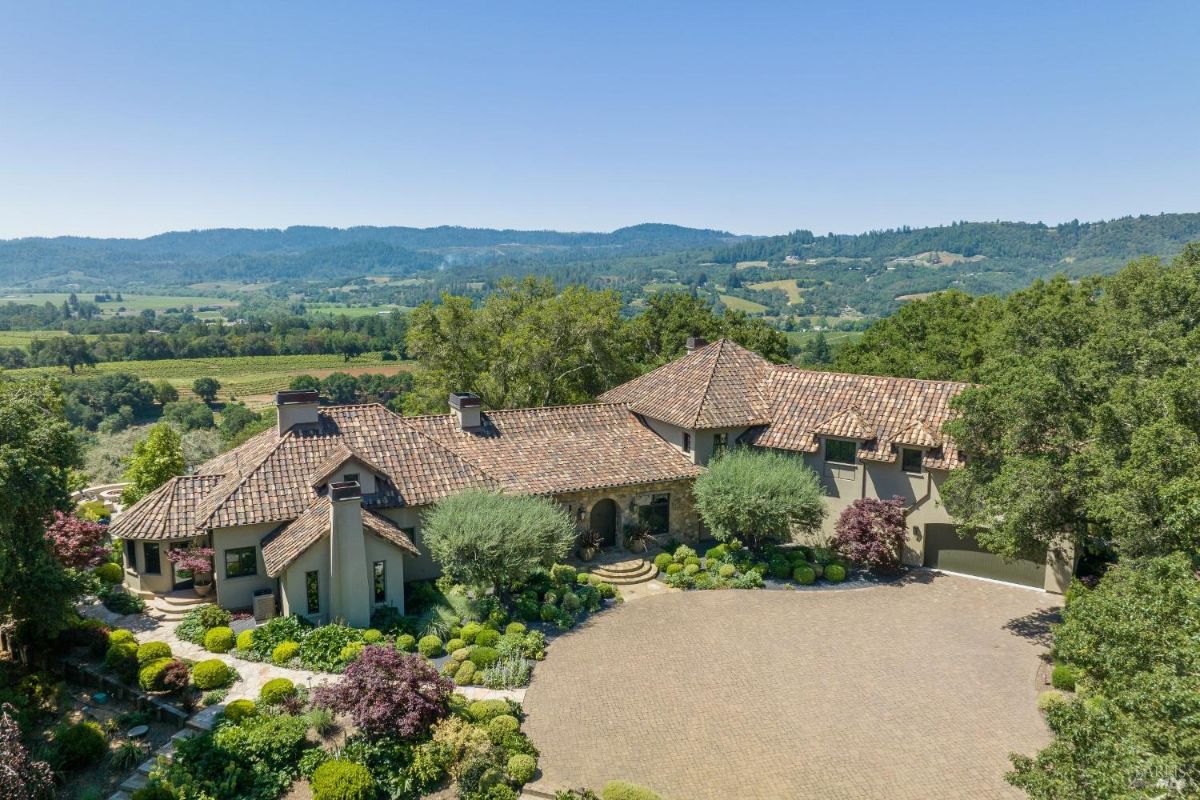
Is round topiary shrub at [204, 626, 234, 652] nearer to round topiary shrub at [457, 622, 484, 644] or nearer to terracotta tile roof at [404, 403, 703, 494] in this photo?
round topiary shrub at [457, 622, 484, 644]

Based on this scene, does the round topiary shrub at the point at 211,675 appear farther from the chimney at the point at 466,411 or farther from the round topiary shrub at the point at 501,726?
the chimney at the point at 466,411

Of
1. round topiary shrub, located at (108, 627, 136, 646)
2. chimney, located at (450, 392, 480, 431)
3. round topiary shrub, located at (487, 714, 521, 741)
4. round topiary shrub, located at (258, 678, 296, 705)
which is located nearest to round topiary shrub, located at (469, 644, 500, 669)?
round topiary shrub, located at (487, 714, 521, 741)

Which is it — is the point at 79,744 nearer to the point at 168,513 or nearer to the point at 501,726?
the point at 168,513

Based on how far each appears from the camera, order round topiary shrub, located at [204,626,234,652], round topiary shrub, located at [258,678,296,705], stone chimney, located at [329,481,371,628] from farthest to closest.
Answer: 1. stone chimney, located at [329,481,371,628]
2. round topiary shrub, located at [204,626,234,652]
3. round topiary shrub, located at [258,678,296,705]

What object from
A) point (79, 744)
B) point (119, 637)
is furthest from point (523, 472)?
point (79, 744)

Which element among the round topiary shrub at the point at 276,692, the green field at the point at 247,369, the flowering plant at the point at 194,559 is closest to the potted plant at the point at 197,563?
the flowering plant at the point at 194,559

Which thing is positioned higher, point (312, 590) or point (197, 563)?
point (197, 563)
